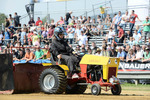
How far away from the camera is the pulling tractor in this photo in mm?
11133

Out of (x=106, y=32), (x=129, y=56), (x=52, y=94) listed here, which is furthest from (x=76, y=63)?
(x=106, y=32)

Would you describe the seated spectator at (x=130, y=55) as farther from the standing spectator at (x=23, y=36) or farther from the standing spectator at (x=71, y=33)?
the standing spectator at (x=23, y=36)

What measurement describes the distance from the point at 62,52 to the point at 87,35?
10.2 metres

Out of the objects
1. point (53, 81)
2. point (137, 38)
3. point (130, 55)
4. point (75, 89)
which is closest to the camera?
point (53, 81)

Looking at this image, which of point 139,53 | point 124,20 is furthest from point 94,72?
point 124,20

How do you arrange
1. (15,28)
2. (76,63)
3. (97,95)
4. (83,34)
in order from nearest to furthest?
(97,95) < (76,63) < (83,34) < (15,28)

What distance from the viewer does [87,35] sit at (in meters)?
21.9

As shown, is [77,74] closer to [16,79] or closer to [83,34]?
[16,79]

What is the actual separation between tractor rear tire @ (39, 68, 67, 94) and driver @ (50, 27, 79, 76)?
0.37 meters

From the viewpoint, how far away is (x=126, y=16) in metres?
21.0

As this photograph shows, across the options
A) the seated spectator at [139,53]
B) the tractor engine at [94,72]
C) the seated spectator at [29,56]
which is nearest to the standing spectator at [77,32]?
the seated spectator at [29,56]

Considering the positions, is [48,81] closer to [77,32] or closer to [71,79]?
[71,79]

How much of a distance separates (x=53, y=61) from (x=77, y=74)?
86cm

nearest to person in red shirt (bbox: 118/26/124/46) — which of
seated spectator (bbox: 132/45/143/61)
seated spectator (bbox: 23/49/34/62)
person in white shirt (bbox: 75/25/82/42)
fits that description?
seated spectator (bbox: 132/45/143/61)
